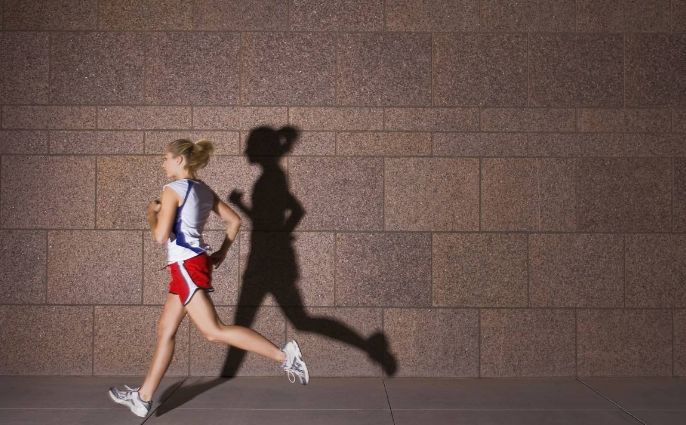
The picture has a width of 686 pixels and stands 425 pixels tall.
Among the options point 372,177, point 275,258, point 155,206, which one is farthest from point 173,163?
point 372,177

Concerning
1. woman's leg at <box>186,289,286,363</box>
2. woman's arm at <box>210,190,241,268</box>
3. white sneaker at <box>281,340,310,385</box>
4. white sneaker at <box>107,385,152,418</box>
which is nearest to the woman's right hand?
woman's arm at <box>210,190,241,268</box>

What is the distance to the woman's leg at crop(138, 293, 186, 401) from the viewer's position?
4.72m

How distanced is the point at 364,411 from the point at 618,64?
13.3 ft

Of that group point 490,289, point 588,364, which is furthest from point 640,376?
point 490,289

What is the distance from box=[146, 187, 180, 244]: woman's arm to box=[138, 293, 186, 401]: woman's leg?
551 millimetres

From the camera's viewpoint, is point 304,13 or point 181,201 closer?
point 181,201

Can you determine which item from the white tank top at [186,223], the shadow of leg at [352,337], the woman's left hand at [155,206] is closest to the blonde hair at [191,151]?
the white tank top at [186,223]

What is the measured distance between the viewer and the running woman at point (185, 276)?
4.60m

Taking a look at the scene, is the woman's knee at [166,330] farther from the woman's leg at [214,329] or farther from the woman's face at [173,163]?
the woman's face at [173,163]

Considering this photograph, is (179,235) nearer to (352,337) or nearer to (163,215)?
(163,215)

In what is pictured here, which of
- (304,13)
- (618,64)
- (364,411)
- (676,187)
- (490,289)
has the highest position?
(304,13)

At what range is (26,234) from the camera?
20.3ft

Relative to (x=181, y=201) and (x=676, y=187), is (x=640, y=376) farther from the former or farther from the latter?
(x=181, y=201)

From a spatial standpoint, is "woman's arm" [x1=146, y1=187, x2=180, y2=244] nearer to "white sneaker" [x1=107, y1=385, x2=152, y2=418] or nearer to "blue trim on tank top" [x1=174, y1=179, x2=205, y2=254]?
"blue trim on tank top" [x1=174, y1=179, x2=205, y2=254]
